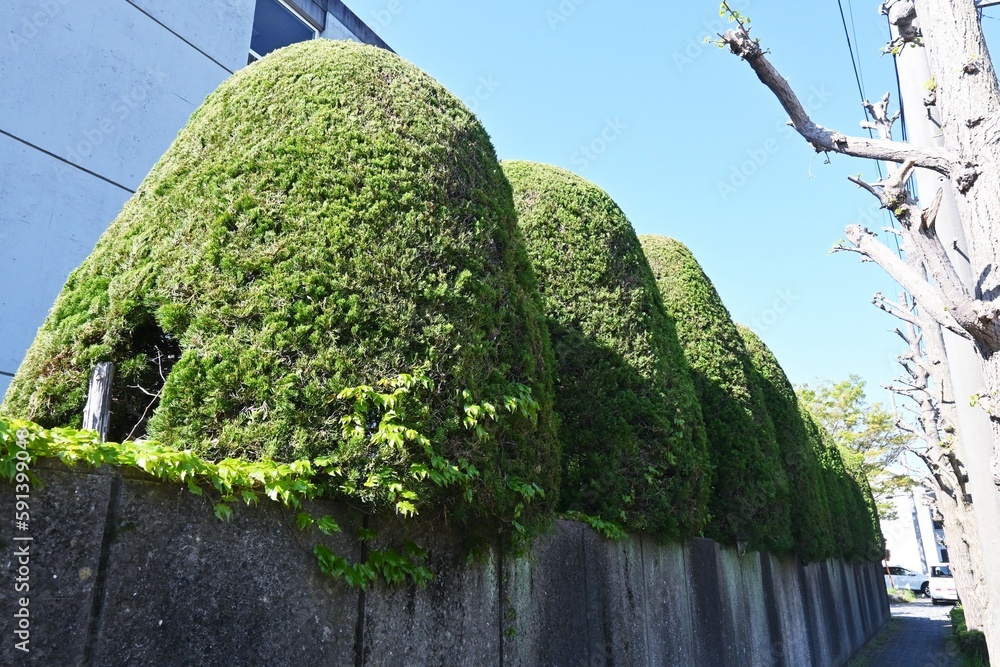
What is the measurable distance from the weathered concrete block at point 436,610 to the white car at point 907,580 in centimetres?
4985

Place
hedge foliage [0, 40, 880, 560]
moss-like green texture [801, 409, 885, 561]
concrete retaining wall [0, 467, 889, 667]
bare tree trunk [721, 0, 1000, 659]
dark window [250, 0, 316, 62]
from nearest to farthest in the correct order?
concrete retaining wall [0, 467, 889, 667] < hedge foliage [0, 40, 880, 560] < bare tree trunk [721, 0, 1000, 659] < dark window [250, 0, 316, 62] < moss-like green texture [801, 409, 885, 561]

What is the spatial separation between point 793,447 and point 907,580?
44476mm

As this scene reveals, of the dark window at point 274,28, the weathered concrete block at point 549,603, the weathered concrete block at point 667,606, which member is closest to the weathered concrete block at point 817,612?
the weathered concrete block at point 667,606

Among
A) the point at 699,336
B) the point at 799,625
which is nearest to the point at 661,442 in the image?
the point at 699,336

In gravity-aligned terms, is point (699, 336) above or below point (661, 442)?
above

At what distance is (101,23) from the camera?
8836 millimetres

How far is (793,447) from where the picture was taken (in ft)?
39.0

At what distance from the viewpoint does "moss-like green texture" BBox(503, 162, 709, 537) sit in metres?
6.52

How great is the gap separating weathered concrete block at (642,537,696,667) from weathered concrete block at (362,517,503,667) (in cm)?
253

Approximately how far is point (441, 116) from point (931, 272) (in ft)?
11.9

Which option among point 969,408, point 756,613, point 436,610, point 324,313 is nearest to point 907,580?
point 756,613

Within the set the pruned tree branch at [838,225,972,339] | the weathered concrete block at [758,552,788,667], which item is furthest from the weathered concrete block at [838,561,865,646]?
the pruned tree branch at [838,225,972,339]

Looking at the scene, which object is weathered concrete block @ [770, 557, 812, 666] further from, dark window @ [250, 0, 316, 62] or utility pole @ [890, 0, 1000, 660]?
dark window @ [250, 0, 316, 62]

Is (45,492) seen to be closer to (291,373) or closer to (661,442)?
(291,373)
